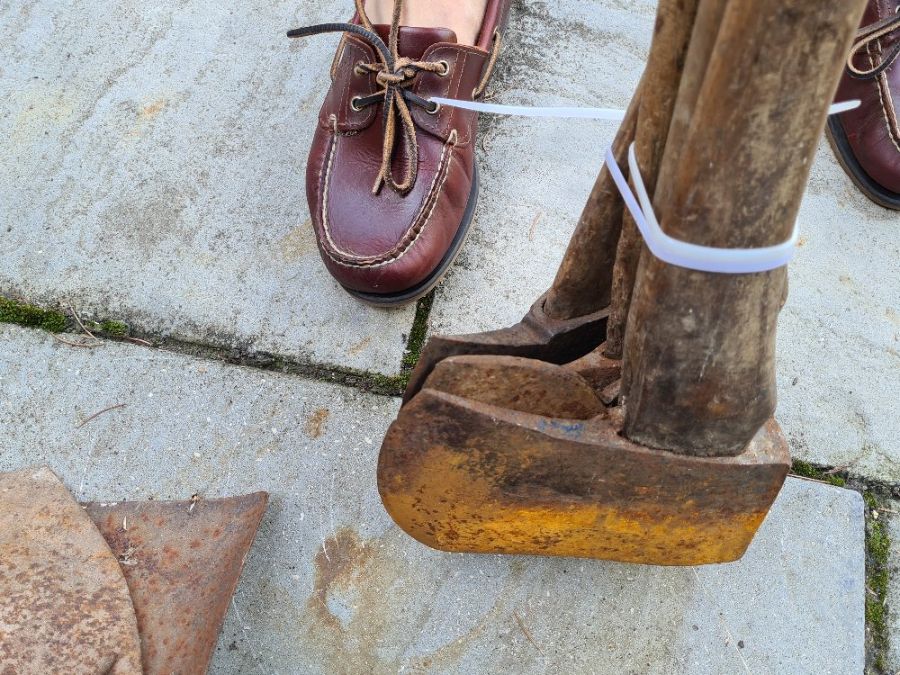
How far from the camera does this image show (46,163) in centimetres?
193

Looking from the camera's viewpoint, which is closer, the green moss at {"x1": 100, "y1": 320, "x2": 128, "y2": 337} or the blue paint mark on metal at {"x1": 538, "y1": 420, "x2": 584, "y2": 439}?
the blue paint mark on metal at {"x1": 538, "y1": 420, "x2": 584, "y2": 439}

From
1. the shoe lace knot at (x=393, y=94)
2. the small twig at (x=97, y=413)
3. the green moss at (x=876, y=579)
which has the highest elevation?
the shoe lace knot at (x=393, y=94)

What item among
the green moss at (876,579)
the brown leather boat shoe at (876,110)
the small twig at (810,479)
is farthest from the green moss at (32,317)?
the brown leather boat shoe at (876,110)

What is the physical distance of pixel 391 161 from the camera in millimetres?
1659

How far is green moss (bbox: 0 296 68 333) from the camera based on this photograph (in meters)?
1.71

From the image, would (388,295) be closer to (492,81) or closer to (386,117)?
(386,117)

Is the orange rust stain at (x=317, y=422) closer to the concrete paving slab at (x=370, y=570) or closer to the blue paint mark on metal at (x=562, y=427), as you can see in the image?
the concrete paving slab at (x=370, y=570)

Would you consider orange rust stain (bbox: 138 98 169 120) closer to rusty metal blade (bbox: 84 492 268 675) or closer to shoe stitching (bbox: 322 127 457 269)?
shoe stitching (bbox: 322 127 457 269)

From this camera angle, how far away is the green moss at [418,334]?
168 cm

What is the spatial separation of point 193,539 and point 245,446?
241 millimetres

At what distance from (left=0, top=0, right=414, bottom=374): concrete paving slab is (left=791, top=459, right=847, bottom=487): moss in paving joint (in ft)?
2.87

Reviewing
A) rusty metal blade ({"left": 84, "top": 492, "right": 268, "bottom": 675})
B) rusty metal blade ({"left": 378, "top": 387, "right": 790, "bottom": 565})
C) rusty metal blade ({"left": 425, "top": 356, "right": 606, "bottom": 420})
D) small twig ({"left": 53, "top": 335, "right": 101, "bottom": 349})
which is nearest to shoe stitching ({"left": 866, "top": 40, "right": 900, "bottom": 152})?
rusty metal blade ({"left": 378, "top": 387, "right": 790, "bottom": 565})

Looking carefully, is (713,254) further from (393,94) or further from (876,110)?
(876,110)

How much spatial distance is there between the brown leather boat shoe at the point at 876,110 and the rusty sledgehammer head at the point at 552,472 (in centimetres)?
106
